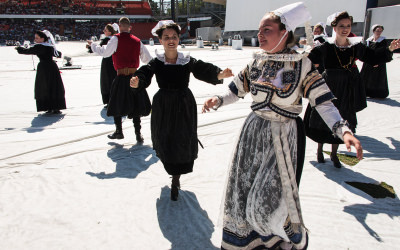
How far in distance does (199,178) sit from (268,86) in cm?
181

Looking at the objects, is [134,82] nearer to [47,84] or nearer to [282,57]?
[282,57]

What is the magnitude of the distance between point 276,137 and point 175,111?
1177 mm

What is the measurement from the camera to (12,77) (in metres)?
11.0

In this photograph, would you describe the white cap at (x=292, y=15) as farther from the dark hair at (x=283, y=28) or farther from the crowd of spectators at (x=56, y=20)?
the crowd of spectators at (x=56, y=20)

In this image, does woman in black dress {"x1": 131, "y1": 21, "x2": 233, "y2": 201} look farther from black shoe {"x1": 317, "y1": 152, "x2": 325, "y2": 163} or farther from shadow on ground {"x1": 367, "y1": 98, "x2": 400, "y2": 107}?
shadow on ground {"x1": 367, "y1": 98, "x2": 400, "y2": 107}

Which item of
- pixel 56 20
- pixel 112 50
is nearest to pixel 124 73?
pixel 112 50

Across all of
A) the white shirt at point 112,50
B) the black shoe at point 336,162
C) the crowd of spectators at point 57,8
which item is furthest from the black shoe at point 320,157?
the crowd of spectators at point 57,8

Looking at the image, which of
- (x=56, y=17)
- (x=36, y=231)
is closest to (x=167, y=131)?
(x=36, y=231)

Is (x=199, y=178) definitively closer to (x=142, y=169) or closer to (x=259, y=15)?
(x=142, y=169)

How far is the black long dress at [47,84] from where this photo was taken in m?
5.98

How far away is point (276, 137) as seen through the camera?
186 centimetres

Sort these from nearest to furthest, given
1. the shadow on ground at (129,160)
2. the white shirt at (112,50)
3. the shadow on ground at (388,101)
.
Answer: the shadow on ground at (129,160) < the white shirt at (112,50) < the shadow on ground at (388,101)

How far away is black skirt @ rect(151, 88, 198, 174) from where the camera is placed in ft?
9.04

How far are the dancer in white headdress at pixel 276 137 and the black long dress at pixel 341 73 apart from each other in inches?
65.1
